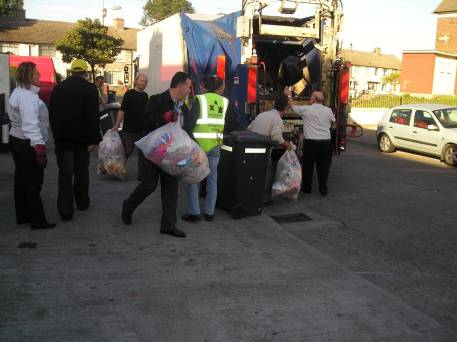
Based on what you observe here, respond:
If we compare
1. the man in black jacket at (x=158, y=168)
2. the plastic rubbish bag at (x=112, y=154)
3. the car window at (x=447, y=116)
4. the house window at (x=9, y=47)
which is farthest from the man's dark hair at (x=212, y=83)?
the house window at (x=9, y=47)

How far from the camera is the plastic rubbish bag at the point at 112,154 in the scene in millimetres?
8477

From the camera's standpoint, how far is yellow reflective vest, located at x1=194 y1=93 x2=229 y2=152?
611 centimetres

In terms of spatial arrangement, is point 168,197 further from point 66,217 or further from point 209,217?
point 66,217

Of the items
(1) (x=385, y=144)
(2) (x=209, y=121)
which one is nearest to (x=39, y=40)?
(1) (x=385, y=144)

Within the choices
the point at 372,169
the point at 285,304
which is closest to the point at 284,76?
the point at 372,169

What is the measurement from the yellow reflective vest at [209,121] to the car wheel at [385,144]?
988 centimetres

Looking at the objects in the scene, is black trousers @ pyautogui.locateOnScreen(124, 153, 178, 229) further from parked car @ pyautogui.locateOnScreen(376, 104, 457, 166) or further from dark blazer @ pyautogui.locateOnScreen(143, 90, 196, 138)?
parked car @ pyautogui.locateOnScreen(376, 104, 457, 166)

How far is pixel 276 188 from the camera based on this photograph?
7.51 metres

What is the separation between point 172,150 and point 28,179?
1.55 m

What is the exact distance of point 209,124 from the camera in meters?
6.15

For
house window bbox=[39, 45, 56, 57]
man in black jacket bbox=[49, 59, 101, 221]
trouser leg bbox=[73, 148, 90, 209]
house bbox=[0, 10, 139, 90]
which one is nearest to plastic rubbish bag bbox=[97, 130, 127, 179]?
trouser leg bbox=[73, 148, 90, 209]

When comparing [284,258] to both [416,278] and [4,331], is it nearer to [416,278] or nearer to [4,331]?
[416,278]

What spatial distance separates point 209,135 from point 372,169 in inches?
249

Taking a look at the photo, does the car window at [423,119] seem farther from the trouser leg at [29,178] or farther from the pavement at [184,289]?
the trouser leg at [29,178]
